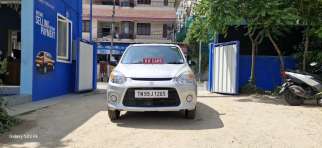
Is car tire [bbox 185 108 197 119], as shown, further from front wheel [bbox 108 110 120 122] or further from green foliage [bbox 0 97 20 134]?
green foliage [bbox 0 97 20 134]

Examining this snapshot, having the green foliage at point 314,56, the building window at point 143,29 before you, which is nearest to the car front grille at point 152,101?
the green foliage at point 314,56

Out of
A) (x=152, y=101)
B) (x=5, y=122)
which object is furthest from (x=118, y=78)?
(x=5, y=122)

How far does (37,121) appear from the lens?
8219 mm

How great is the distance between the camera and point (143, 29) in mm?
46219

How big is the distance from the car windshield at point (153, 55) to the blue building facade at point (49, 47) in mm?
3206

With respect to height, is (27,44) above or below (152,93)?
above

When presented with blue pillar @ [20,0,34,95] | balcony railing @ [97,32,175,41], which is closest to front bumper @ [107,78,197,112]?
blue pillar @ [20,0,34,95]

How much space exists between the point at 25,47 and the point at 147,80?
4711 millimetres

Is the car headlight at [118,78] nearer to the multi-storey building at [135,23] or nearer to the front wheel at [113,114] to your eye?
the front wheel at [113,114]

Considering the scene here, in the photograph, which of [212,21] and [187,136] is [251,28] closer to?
[212,21]

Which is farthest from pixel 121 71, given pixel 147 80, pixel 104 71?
pixel 104 71

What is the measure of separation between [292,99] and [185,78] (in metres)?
4.33

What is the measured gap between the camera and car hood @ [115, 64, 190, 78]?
788 cm

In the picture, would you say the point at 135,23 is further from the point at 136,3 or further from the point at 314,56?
the point at 314,56
